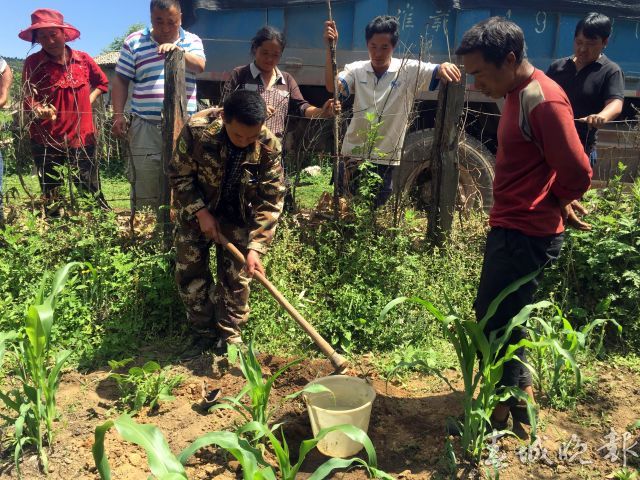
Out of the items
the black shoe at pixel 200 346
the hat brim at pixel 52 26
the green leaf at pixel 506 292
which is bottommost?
the black shoe at pixel 200 346

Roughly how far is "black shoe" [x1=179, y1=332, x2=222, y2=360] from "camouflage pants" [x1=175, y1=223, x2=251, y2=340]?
0.10m

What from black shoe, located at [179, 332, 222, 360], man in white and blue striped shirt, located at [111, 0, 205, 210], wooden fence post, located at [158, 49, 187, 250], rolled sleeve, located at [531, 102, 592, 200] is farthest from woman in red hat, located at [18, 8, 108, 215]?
rolled sleeve, located at [531, 102, 592, 200]

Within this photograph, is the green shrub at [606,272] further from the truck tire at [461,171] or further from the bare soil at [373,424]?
the truck tire at [461,171]

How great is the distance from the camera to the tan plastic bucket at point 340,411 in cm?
224

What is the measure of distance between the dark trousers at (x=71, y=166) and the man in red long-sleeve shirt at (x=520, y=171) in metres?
2.86

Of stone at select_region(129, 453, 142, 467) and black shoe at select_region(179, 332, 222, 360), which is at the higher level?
black shoe at select_region(179, 332, 222, 360)

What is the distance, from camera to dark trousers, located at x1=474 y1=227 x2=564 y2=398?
220cm

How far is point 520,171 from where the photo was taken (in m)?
2.13

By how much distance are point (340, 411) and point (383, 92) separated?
2.44 m

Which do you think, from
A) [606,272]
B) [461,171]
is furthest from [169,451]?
[461,171]

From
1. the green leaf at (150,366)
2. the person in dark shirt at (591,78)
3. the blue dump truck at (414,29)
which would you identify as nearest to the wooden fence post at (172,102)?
the green leaf at (150,366)

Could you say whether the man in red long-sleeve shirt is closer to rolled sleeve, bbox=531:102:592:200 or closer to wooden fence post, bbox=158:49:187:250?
rolled sleeve, bbox=531:102:592:200

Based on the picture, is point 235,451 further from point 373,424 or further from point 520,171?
point 520,171

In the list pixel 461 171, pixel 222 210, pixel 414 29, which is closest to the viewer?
pixel 222 210
